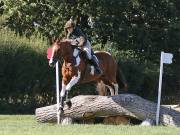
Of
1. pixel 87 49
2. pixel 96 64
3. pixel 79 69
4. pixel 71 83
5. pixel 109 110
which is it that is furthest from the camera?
pixel 96 64

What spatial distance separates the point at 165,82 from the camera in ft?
108

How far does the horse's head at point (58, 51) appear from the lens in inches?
621

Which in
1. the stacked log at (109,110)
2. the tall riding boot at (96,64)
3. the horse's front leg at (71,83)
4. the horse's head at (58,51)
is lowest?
the stacked log at (109,110)

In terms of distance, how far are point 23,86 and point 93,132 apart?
12115 millimetres

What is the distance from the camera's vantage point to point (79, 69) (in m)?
16.8

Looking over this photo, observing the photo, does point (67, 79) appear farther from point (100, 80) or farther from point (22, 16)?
point (22, 16)

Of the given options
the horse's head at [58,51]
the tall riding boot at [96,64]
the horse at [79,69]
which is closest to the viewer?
the horse's head at [58,51]

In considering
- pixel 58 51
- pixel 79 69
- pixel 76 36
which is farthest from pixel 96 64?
pixel 58 51

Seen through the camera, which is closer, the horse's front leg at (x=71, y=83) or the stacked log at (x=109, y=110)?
the horse's front leg at (x=71, y=83)

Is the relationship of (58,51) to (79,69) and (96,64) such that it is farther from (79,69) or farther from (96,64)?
(96,64)

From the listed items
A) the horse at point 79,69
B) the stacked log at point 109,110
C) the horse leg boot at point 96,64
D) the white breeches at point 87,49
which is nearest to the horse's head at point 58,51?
the horse at point 79,69

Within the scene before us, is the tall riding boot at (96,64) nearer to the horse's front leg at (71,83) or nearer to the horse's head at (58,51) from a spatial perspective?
the horse's front leg at (71,83)

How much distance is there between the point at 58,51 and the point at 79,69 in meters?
1.12

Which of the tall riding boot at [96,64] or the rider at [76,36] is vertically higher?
the rider at [76,36]
